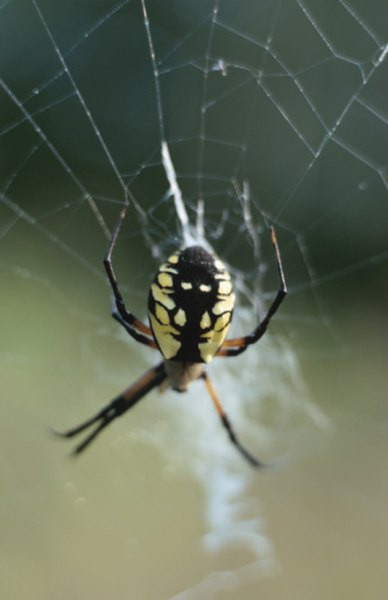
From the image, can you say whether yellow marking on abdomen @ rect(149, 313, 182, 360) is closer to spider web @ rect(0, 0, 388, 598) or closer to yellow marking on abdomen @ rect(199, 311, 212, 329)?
yellow marking on abdomen @ rect(199, 311, 212, 329)

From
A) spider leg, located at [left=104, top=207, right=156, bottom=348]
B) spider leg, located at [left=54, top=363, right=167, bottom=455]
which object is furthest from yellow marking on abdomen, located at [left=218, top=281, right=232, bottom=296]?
spider leg, located at [left=54, top=363, right=167, bottom=455]

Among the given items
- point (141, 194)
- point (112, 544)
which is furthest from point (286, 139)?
point (112, 544)

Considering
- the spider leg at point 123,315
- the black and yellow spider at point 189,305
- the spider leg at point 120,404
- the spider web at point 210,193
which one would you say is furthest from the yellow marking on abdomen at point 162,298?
the spider web at point 210,193

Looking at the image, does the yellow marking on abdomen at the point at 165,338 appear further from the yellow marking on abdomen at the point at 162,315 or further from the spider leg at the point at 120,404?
the spider leg at the point at 120,404

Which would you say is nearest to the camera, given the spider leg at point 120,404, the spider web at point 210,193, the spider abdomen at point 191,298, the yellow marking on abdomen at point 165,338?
the spider abdomen at point 191,298

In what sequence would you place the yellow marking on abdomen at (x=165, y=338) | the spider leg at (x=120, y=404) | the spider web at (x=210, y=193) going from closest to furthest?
the yellow marking on abdomen at (x=165, y=338) < the spider leg at (x=120, y=404) < the spider web at (x=210, y=193)
